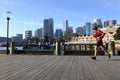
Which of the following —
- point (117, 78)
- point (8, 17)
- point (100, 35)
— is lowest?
point (117, 78)

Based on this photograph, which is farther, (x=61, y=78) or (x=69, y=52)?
(x=69, y=52)

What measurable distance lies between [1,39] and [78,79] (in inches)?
6745

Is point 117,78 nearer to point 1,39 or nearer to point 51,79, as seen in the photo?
point 51,79

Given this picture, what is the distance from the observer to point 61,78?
8578 mm

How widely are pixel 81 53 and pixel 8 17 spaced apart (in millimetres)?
8699

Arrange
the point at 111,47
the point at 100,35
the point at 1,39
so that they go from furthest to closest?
the point at 1,39, the point at 111,47, the point at 100,35

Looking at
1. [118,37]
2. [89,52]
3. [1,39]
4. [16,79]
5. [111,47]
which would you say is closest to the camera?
[16,79]

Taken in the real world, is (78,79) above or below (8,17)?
below

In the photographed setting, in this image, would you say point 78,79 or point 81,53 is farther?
point 81,53

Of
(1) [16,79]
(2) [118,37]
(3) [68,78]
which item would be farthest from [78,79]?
(2) [118,37]

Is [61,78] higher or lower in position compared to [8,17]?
lower

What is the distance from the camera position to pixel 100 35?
59.1ft

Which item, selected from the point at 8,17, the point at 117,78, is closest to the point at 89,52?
the point at 8,17

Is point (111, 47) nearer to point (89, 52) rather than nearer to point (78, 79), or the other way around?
point (89, 52)
